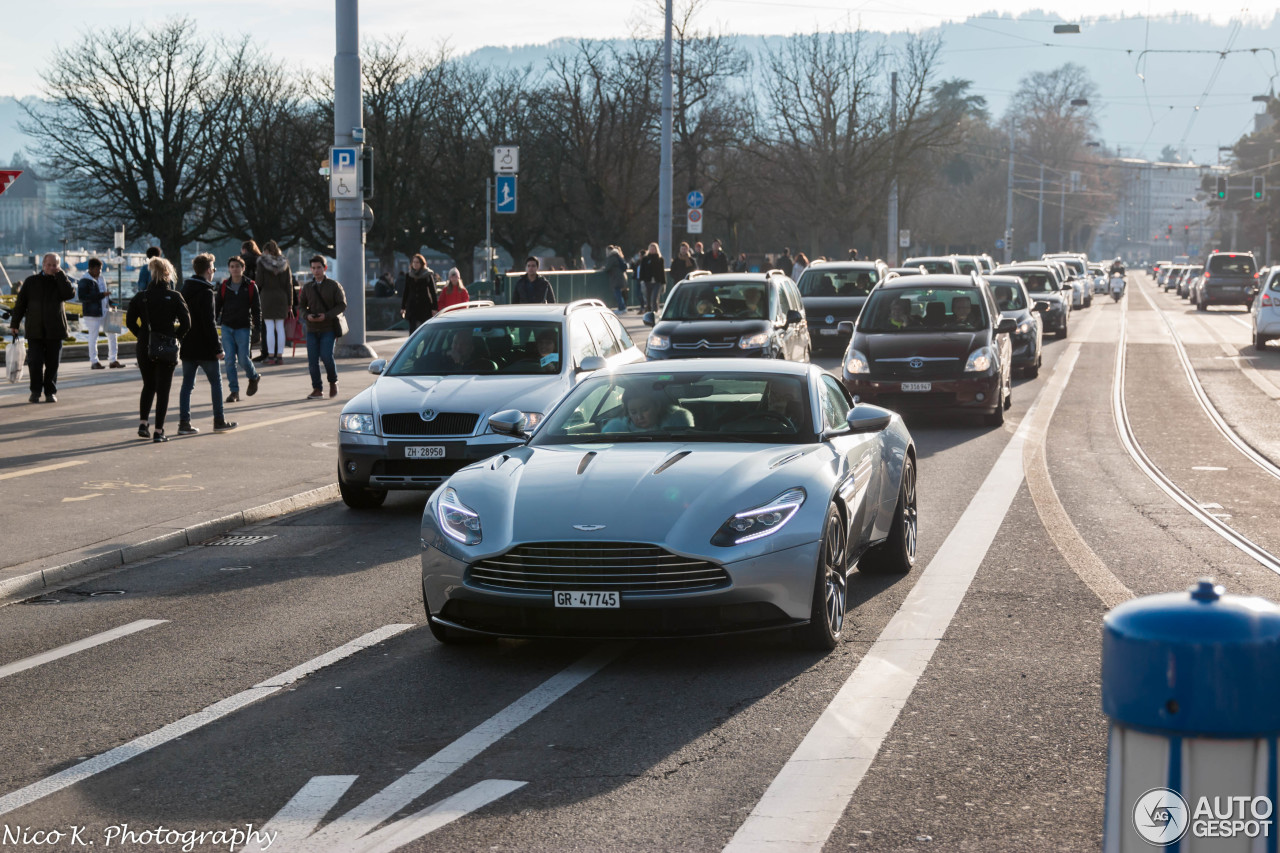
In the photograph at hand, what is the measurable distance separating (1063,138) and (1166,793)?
130 metres

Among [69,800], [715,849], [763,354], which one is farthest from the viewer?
[763,354]

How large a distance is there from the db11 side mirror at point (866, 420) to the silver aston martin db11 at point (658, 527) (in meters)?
0.01

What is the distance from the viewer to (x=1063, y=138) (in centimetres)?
12656

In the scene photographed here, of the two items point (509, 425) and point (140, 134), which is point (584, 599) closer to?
point (509, 425)

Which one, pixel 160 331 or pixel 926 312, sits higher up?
pixel 926 312

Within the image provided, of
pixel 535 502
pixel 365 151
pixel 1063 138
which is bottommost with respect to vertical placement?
pixel 535 502

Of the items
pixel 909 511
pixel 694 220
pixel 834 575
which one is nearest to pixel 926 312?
pixel 909 511

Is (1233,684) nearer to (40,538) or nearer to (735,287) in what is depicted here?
(40,538)

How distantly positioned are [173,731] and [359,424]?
19.5ft

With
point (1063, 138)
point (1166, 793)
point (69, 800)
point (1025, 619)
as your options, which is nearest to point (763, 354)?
point (1025, 619)

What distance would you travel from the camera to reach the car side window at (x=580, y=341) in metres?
12.7

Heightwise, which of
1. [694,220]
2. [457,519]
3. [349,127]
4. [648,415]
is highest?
[349,127]

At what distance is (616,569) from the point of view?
6277mm

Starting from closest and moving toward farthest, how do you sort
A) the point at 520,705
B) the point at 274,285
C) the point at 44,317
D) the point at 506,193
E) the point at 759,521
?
the point at 520,705 < the point at 759,521 < the point at 44,317 < the point at 274,285 < the point at 506,193
